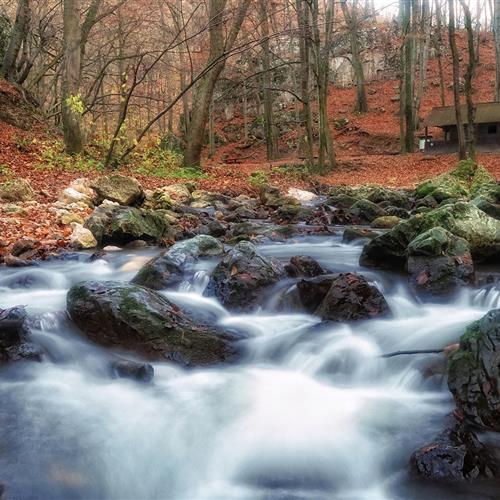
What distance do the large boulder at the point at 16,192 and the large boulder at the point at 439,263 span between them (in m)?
6.82

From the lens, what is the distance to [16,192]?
382 inches

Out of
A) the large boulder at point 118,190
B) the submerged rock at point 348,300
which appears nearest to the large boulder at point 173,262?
the submerged rock at point 348,300

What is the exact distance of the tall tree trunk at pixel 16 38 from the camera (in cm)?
1860

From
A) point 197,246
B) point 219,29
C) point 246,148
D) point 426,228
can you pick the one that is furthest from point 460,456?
point 246,148

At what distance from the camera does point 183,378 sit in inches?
170

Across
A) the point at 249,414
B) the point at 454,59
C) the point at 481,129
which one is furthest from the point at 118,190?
the point at 481,129

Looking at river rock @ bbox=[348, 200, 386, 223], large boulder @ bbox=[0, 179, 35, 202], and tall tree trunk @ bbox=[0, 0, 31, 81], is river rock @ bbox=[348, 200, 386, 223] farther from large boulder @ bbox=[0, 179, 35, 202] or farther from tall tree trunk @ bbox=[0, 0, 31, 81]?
tall tree trunk @ bbox=[0, 0, 31, 81]

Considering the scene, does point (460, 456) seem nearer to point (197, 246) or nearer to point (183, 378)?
point (183, 378)

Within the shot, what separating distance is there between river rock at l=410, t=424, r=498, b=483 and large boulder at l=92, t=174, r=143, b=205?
26.2ft

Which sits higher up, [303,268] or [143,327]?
[303,268]

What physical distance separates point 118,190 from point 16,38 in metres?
12.1

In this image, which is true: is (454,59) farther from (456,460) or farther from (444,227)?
(456,460)

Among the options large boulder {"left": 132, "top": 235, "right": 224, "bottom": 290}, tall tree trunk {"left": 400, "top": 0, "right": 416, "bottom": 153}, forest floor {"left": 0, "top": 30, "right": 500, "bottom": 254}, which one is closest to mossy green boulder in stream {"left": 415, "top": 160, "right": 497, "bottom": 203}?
forest floor {"left": 0, "top": 30, "right": 500, "bottom": 254}

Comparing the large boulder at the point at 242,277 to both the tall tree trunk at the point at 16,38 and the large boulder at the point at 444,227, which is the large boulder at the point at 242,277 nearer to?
the large boulder at the point at 444,227
